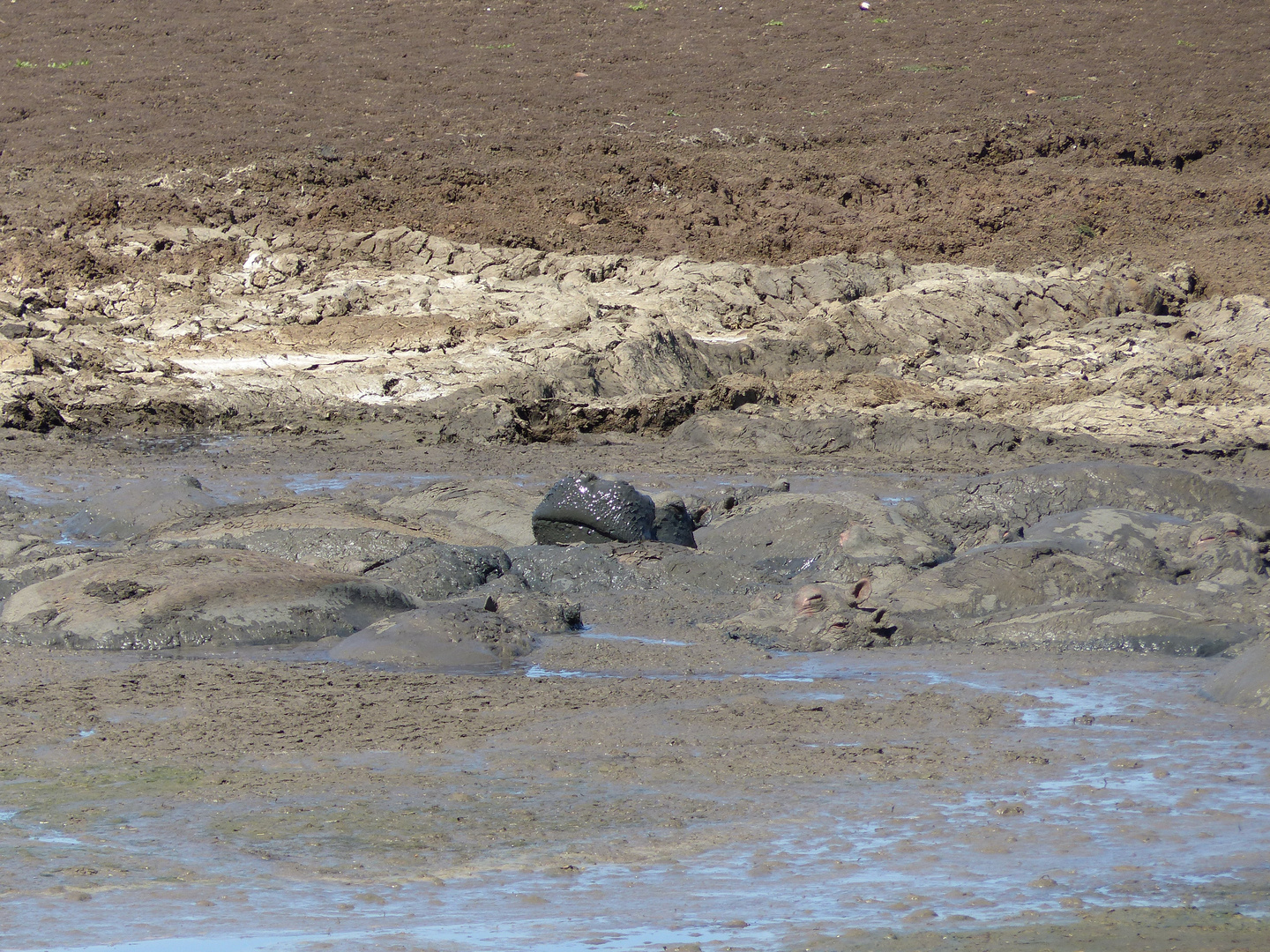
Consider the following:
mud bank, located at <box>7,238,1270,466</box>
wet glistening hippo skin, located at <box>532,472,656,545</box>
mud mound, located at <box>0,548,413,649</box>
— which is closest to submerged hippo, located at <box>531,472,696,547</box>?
wet glistening hippo skin, located at <box>532,472,656,545</box>

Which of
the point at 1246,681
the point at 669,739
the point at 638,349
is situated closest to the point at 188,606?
the point at 669,739

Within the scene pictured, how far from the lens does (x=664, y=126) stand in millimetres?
18016

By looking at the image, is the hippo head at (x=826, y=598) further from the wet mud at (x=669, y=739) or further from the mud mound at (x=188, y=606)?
the mud mound at (x=188, y=606)

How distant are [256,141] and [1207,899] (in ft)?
51.6

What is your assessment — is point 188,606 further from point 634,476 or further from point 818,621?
point 634,476

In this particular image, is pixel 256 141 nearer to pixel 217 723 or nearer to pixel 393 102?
pixel 393 102

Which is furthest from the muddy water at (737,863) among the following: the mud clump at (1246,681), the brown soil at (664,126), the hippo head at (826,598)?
the brown soil at (664,126)

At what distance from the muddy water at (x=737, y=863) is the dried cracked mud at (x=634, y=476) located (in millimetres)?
20

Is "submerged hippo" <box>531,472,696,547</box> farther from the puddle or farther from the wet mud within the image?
the puddle

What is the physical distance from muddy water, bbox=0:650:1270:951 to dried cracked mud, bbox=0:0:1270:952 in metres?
0.02

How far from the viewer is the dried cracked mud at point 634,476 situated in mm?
3777

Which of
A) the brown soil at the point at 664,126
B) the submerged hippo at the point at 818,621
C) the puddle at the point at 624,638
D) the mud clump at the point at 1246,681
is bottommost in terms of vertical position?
the puddle at the point at 624,638

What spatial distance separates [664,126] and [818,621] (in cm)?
1270

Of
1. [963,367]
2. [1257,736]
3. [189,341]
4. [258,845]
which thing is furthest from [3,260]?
[1257,736]
